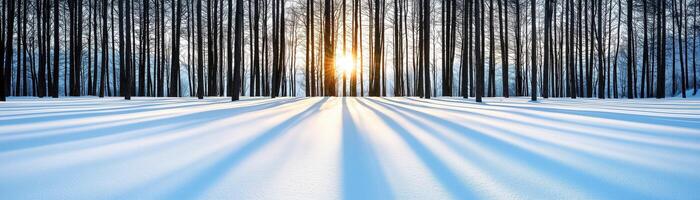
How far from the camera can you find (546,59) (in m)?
8.51

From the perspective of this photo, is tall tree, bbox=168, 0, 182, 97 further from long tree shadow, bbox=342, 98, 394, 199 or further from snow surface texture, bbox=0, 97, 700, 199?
long tree shadow, bbox=342, 98, 394, 199

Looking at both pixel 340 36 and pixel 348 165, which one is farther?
pixel 340 36

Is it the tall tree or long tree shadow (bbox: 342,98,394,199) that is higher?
the tall tree

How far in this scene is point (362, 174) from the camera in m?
1.14

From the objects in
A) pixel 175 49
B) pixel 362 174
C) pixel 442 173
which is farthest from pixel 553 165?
pixel 175 49

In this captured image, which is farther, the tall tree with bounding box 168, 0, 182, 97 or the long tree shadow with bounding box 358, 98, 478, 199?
the tall tree with bounding box 168, 0, 182, 97

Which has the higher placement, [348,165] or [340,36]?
[340,36]

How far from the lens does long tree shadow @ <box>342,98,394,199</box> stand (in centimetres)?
94

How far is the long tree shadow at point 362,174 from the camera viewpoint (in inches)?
37.1

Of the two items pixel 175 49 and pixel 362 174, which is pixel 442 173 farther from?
pixel 175 49

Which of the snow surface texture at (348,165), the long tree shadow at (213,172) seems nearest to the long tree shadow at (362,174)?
the snow surface texture at (348,165)

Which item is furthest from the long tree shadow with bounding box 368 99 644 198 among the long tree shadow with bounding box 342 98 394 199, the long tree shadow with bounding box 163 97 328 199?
the long tree shadow with bounding box 163 97 328 199

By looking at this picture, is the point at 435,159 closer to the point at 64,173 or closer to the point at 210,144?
the point at 210,144

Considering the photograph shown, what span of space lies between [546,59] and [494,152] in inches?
323
